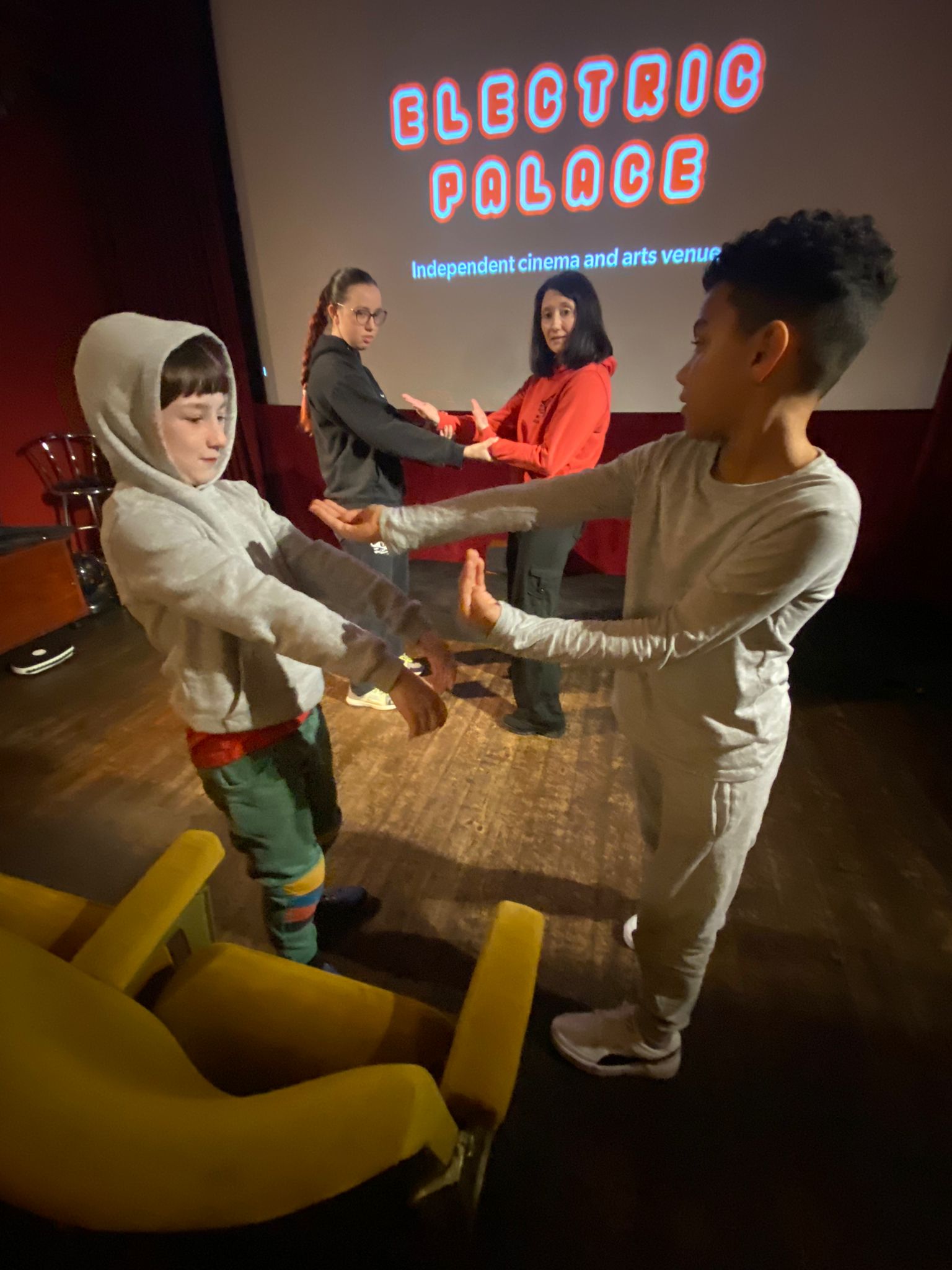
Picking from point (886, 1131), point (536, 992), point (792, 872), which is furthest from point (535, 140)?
point (886, 1131)

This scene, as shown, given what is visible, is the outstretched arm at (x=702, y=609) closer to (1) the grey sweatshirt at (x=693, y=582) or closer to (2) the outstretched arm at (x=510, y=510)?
(1) the grey sweatshirt at (x=693, y=582)

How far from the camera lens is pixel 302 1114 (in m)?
0.50

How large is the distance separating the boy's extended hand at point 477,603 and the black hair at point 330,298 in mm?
1685

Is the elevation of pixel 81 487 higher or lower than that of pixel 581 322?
lower

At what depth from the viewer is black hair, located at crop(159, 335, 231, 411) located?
0.98 m

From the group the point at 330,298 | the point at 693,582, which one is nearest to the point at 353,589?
the point at 693,582

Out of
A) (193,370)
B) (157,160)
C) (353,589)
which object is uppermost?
(157,160)

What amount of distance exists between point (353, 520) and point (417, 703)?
0.42m

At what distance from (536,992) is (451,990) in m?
0.22

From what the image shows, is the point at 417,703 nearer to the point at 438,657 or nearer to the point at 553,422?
the point at 438,657

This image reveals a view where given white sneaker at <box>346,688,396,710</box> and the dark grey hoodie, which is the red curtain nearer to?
the dark grey hoodie

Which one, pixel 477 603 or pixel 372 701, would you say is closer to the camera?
pixel 477 603

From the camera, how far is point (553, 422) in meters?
2.07

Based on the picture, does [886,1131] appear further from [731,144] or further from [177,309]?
[177,309]
